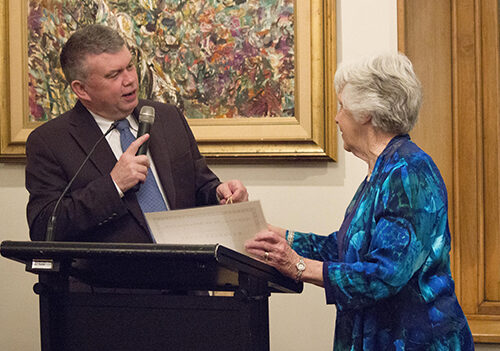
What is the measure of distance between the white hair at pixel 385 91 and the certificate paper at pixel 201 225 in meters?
0.49

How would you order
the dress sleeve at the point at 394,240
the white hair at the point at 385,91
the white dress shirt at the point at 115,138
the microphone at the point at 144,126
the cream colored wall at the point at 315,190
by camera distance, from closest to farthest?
the dress sleeve at the point at 394,240 < the white hair at the point at 385,91 < the microphone at the point at 144,126 < the white dress shirt at the point at 115,138 < the cream colored wall at the point at 315,190

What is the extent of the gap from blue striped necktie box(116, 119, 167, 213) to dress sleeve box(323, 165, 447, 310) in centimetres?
75

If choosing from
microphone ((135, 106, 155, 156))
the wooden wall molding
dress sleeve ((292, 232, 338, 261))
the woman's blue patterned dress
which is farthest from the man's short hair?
the wooden wall molding

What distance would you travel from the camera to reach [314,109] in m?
3.15

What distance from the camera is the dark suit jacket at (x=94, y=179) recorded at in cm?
210

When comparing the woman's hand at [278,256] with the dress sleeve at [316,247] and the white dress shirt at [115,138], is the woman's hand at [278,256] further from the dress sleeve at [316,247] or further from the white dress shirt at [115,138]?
the white dress shirt at [115,138]

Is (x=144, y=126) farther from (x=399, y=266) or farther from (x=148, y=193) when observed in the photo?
(x=399, y=266)

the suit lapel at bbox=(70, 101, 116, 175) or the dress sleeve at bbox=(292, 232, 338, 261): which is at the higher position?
the suit lapel at bbox=(70, 101, 116, 175)

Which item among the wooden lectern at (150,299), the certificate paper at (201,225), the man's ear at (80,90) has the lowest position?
the wooden lectern at (150,299)

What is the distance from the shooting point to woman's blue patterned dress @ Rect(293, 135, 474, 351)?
1.76m

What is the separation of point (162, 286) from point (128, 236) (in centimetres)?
51

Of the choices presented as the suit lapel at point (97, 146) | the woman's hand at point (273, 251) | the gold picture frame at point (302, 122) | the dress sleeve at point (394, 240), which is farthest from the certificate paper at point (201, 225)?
the gold picture frame at point (302, 122)

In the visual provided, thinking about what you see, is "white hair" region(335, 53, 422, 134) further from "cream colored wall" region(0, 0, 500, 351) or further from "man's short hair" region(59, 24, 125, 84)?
"cream colored wall" region(0, 0, 500, 351)

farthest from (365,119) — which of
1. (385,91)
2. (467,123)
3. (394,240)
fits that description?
(467,123)
